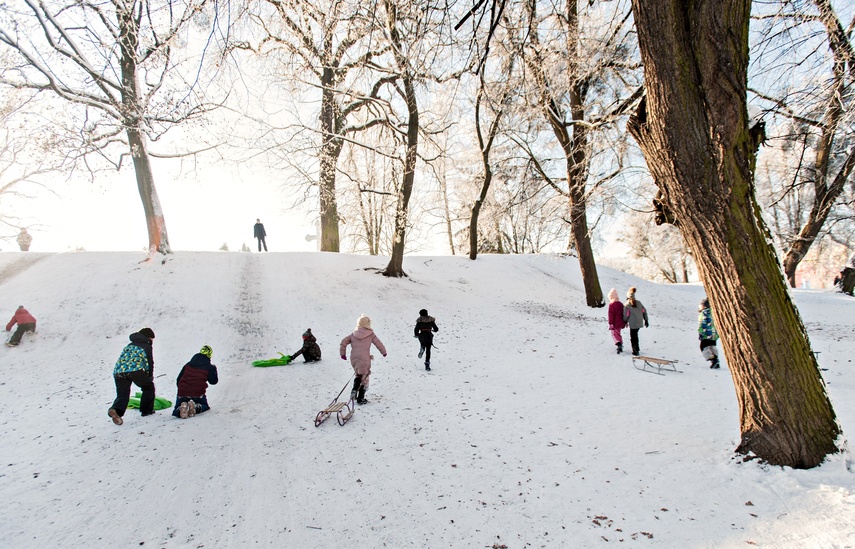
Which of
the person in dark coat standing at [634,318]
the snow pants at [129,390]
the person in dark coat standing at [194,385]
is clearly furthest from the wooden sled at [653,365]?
the snow pants at [129,390]

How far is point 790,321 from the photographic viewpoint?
368cm

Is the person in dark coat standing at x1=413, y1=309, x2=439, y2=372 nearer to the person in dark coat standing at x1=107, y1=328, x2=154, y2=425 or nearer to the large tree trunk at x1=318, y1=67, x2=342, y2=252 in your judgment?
the person in dark coat standing at x1=107, y1=328, x2=154, y2=425

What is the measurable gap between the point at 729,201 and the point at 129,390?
8.19m

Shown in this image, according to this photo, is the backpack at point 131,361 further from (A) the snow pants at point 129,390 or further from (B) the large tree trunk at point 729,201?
(B) the large tree trunk at point 729,201

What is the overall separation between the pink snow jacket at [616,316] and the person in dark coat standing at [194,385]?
8658mm

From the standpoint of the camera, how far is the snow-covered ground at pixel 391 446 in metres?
3.42

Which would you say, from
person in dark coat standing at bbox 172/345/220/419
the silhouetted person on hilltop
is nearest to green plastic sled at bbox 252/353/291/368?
person in dark coat standing at bbox 172/345/220/419

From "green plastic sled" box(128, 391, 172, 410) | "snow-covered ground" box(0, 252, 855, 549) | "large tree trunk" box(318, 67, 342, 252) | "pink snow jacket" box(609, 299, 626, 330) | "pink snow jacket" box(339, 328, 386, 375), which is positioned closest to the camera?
"snow-covered ground" box(0, 252, 855, 549)

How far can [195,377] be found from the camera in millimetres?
6305

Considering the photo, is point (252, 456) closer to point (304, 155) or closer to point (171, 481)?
point (171, 481)

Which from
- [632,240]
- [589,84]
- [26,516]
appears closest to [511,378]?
[26,516]

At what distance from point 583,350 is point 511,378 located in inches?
117

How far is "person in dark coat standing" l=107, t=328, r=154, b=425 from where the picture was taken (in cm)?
603

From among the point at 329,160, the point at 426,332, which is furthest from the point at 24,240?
the point at 426,332
